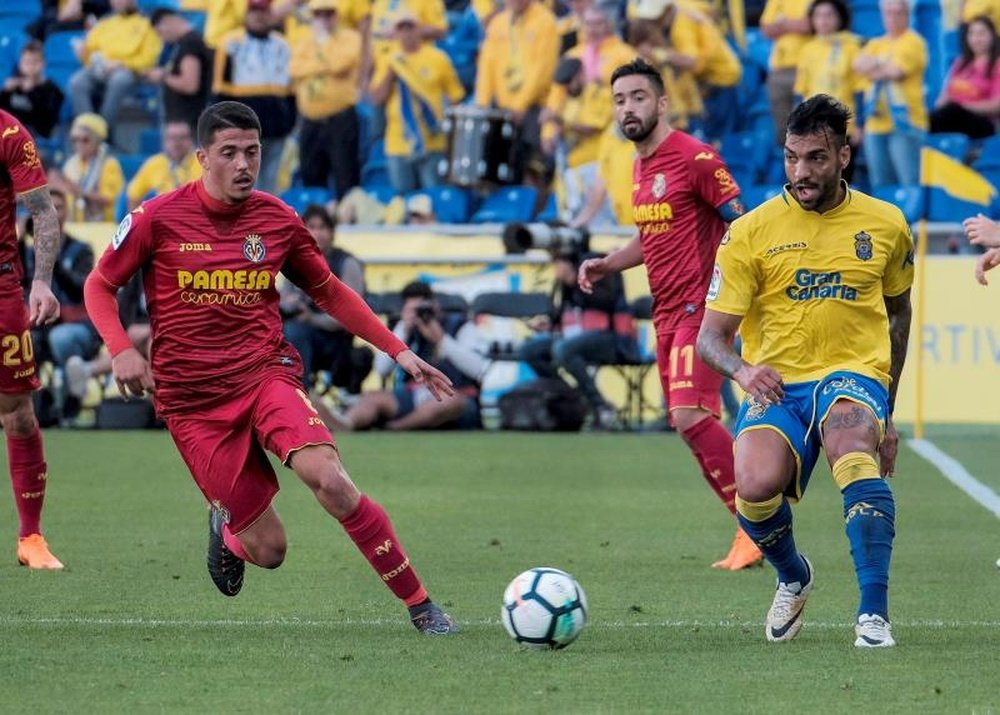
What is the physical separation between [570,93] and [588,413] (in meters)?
3.55

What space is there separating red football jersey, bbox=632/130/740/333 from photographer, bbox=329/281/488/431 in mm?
8467

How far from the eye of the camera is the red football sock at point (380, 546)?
740 cm

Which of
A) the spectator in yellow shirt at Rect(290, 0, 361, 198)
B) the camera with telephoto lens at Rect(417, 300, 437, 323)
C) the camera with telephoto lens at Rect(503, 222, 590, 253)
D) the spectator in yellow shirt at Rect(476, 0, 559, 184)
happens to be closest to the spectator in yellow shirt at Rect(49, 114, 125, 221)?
the spectator in yellow shirt at Rect(290, 0, 361, 198)

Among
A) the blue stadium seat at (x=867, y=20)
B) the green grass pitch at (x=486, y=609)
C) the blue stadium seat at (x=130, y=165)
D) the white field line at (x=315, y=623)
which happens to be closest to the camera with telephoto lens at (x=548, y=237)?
the green grass pitch at (x=486, y=609)

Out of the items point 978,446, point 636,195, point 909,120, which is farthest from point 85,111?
point 636,195

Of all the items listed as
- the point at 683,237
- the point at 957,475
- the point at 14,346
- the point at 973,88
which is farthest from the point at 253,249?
the point at 973,88

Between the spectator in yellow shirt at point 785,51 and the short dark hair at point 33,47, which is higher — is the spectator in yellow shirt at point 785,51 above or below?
above

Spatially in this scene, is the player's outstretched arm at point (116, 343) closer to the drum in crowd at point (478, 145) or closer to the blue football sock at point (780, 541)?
the blue football sock at point (780, 541)

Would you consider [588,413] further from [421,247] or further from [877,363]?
[877,363]

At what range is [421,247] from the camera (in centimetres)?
2000

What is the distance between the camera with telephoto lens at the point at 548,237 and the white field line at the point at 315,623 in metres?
10.3

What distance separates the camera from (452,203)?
70.7ft

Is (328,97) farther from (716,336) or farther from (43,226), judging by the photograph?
(716,336)

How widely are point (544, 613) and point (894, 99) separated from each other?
14145mm
